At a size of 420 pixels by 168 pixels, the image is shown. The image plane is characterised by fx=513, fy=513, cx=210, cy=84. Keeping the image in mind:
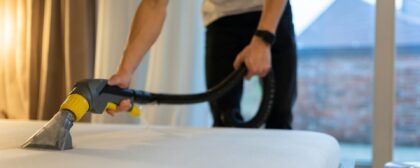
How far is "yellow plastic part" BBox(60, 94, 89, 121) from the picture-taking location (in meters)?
1.02

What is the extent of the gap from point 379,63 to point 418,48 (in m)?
0.21

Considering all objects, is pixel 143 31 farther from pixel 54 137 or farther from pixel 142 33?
pixel 54 137

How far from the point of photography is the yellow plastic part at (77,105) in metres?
1.02

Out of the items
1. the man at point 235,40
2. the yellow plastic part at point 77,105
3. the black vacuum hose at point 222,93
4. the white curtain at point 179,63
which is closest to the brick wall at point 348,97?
the white curtain at point 179,63

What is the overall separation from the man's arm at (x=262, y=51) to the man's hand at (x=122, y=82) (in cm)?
29

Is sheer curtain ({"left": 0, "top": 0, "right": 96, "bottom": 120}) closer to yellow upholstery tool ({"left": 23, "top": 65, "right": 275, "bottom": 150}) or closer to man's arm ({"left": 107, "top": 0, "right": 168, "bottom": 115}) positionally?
man's arm ({"left": 107, "top": 0, "right": 168, "bottom": 115})

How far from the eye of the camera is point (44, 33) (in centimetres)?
270

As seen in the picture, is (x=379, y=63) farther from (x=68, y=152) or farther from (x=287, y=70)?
(x=68, y=152)

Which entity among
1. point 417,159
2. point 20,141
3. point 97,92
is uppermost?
point 97,92

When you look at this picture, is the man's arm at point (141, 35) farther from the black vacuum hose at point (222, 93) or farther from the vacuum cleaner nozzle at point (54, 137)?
the vacuum cleaner nozzle at point (54, 137)

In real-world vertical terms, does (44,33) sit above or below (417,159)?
above

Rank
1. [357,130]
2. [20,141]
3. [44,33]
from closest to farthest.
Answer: [20,141], [357,130], [44,33]

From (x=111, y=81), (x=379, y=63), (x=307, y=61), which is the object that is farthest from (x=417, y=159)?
(x=111, y=81)

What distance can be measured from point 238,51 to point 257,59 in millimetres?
322
